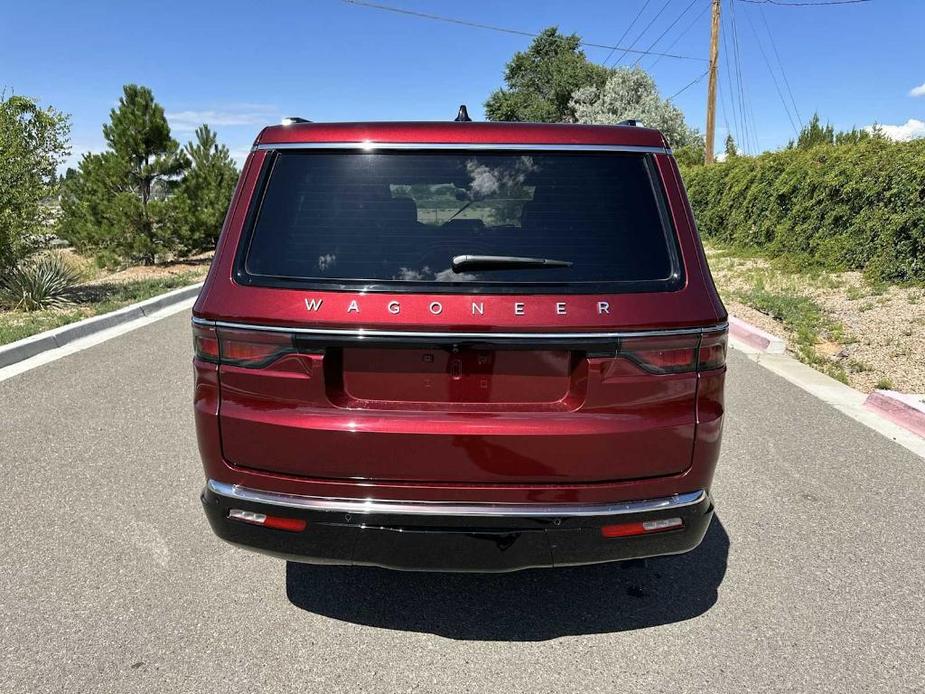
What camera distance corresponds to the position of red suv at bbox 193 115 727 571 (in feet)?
7.55

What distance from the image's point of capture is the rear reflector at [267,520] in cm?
241

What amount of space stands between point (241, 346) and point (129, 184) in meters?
16.3

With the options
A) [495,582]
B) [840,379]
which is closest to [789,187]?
[840,379]

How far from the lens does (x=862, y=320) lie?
8773mm

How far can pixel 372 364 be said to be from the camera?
2.33 meters

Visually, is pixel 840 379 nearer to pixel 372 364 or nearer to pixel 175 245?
pixel 372 364

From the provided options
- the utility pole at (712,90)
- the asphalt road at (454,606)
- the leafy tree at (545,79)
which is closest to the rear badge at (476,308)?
the asphalt road at (454,606)

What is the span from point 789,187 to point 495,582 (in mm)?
13092

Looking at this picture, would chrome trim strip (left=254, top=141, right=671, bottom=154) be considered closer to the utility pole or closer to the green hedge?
the green hedge

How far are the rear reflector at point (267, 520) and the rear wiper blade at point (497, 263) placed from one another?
104cm

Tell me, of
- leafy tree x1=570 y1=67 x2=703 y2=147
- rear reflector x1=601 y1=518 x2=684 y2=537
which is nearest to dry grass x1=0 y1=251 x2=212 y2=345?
rear reflector x1=601 y1=518 x2=684 y2=537

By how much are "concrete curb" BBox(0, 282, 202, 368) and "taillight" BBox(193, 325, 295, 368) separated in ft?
19.1

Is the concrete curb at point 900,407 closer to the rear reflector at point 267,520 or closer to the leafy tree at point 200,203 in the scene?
the rear reflector at point 267,520

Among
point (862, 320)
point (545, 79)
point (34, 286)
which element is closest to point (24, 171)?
point (34, 286)
